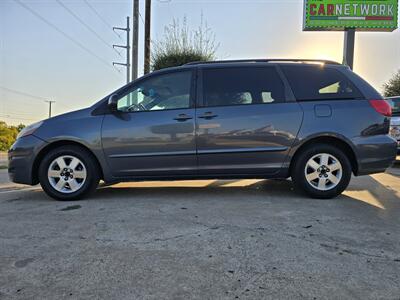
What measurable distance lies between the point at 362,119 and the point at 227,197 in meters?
1.90

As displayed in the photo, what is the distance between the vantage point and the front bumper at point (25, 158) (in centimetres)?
495

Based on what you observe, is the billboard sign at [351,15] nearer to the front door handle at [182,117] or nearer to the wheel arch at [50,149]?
the front door handle at [182,117]

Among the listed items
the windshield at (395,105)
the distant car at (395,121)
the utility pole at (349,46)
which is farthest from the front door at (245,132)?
the utility pole at (349,46)

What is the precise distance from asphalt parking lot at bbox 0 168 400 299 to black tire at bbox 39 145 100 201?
0.48 feet

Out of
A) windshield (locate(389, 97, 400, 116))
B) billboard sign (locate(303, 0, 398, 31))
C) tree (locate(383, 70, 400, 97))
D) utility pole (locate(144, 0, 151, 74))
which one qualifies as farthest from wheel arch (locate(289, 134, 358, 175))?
tree (locate(383, 70, 400, 97))

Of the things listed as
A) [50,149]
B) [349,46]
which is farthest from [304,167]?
[349,46]

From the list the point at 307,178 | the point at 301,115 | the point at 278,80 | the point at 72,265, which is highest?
the point at 278,80

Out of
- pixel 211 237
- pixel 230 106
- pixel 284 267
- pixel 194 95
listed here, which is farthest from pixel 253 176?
pixel 284 267

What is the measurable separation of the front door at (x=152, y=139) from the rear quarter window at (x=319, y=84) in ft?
4.36

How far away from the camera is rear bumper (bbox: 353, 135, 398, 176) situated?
16.0 ft

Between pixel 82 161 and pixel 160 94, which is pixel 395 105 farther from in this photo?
pixel 82 161

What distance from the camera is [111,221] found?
12.8 ft

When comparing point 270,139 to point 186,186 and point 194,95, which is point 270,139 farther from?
point 186,186

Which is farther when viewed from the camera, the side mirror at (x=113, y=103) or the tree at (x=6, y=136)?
the tree at (x=6, y=136)
